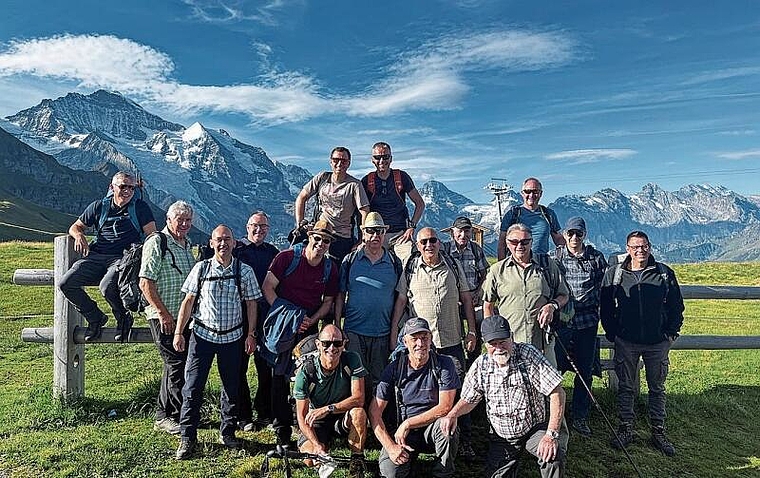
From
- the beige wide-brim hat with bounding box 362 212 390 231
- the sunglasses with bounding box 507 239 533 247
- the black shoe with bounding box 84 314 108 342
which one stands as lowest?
the black shoe with bounding box 84 314 108 342

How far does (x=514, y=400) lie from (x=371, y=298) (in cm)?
196

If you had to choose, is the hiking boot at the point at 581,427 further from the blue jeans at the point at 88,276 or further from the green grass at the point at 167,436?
the blue jeans at the point at 88,276

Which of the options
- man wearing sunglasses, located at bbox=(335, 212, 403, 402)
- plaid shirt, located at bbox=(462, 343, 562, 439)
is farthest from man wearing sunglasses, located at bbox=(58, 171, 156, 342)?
plaid shirt, located at bbox=(462, 343, 562, 439)

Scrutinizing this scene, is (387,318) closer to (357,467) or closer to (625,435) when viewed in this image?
(357,467)

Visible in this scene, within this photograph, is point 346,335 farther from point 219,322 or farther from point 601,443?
point 601,443

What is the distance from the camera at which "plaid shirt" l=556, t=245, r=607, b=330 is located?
7.60m

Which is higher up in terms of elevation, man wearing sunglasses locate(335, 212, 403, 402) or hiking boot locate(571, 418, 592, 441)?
man wearing sunglasses locate(335, 212, 403, 402)

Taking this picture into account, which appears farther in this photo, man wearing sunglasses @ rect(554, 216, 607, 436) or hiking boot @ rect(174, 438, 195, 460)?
man wearing sunglasses @ rect(554, 216, 607, 436)

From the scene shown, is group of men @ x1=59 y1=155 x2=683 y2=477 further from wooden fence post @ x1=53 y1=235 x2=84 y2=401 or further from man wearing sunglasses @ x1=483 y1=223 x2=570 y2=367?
wooden fence post @ x1=53 y1=235 x2=84 y2=401

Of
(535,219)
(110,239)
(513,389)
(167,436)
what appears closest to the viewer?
(513,389)

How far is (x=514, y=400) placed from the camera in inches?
228

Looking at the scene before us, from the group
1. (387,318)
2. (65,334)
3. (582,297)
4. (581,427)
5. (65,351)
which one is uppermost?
(582,297)

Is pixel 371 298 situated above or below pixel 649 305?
above

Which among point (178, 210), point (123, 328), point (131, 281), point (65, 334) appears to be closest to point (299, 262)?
point (178, 210)
